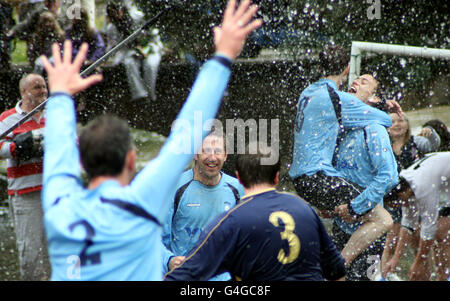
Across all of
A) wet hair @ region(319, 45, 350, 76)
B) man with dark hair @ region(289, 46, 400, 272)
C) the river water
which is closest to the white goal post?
wet hair @ region(319, 45, 350, 76)

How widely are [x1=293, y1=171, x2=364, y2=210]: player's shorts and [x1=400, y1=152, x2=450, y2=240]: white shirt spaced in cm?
68

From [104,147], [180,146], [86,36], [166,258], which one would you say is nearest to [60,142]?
[104,147]

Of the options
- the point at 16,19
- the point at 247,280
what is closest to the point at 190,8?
the point at 16,19

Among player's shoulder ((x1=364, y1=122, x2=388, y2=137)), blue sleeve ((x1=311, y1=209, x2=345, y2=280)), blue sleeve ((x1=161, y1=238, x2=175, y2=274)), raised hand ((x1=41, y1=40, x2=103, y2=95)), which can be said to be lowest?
blue sleeve ((x1=161, y1=238, x2=175, y2=274))

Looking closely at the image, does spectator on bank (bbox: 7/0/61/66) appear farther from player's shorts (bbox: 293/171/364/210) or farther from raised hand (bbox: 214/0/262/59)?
raised hand (bbox: 214/0/262/59)

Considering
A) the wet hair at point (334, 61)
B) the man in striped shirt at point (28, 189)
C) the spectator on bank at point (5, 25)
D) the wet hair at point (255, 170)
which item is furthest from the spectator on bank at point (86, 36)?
the wet hair at point (255, 170)

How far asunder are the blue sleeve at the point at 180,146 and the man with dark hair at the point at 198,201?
5.95 ft

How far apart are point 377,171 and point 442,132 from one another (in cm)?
162

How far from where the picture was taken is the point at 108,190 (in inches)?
66.6

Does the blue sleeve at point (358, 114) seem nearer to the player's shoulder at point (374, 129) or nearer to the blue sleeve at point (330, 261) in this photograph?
the player's shoulder at point (374, 129)

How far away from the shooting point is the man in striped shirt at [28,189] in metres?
4.65

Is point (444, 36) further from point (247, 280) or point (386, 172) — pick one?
point (247, 280)

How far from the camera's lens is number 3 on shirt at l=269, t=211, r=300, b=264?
2.46 metres

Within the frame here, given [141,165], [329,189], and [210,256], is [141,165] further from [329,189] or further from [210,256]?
[210,256]
